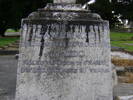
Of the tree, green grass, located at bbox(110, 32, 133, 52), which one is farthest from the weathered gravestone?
the tree

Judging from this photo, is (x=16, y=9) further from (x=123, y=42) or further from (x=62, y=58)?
(x=62, y=58)

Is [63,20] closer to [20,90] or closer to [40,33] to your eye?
[40,33]

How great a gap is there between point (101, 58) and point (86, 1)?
148 ft

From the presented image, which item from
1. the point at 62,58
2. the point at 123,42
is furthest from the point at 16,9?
the point at 62,58

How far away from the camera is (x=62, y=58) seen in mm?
4852

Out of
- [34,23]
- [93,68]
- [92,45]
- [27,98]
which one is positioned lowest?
[27,98]

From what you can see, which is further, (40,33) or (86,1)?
(86,1)

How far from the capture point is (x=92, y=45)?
4.87 m

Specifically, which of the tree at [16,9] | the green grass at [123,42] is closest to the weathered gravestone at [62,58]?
the green grass at [123,42]

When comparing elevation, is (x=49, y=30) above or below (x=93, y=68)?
above

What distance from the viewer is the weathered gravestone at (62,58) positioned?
483cm

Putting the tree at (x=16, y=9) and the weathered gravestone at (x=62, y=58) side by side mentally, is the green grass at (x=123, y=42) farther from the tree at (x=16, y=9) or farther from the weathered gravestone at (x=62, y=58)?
the weathered gravestone at (x=62, y=58)

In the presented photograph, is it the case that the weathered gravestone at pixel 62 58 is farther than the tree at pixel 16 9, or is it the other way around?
the tree at pixel 16 9

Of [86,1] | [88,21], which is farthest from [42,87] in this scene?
[86,1]
